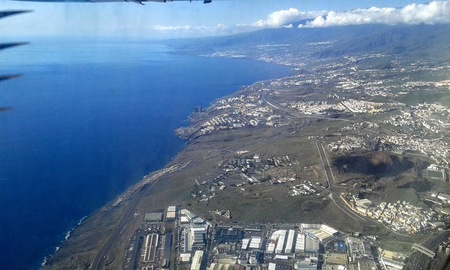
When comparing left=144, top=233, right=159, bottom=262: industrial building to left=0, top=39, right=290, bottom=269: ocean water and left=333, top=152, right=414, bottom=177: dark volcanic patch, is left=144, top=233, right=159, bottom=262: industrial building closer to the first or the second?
left=0, top=39, right=290, bottom=269: ocean water

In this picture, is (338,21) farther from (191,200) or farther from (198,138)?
(191,200)

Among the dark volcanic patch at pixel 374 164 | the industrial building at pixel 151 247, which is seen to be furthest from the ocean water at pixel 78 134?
the dark volcanic patch at pixel 374 164

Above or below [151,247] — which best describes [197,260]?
above

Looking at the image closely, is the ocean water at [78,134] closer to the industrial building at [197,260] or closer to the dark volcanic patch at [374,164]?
the industrial building at [197,260]

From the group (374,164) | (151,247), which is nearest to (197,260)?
(151,247)

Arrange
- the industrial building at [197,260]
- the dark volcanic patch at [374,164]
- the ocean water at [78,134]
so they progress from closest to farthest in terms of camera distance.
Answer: the industrial building at [197,260] < the ocean water at [78,134] < the dark volcanic patch at [374,164]

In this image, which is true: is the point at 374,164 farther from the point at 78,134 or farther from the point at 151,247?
the point at 78,134

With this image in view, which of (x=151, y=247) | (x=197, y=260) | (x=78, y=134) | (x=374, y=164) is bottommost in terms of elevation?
(x=78, y=134)

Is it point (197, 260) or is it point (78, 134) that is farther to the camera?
point (78, 134)
